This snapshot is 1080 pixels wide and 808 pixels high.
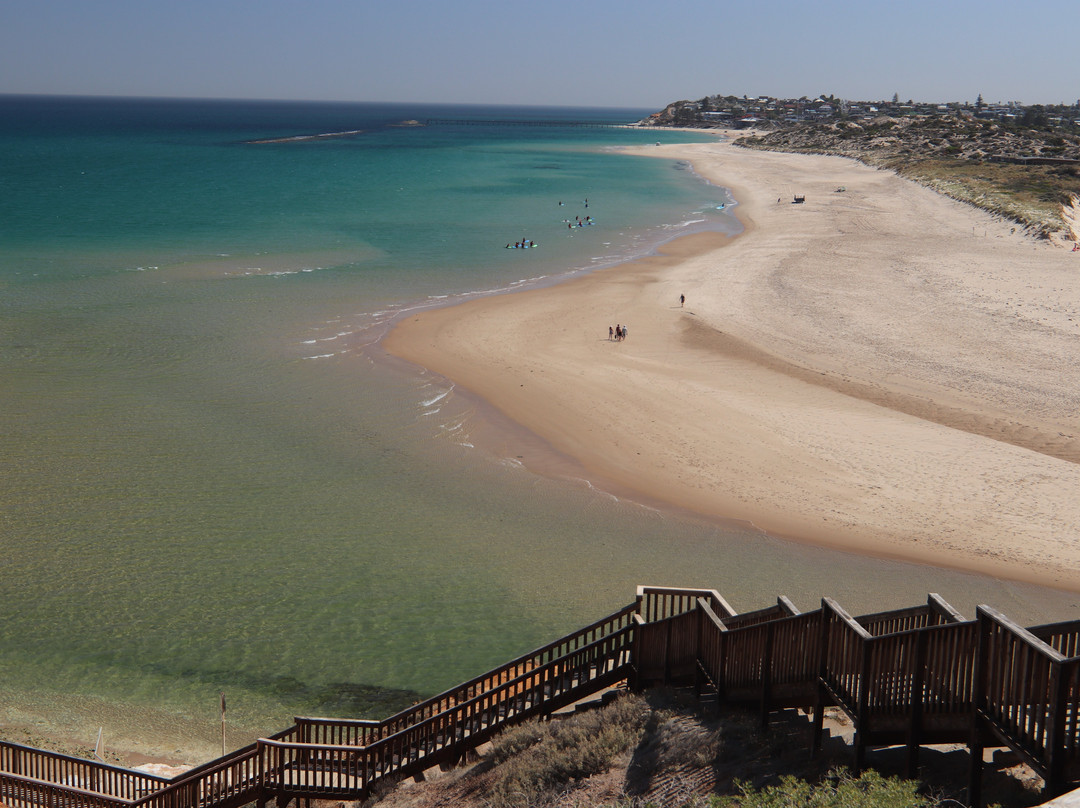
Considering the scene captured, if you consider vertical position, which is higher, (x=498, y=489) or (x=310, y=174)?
(x=310, y=174)

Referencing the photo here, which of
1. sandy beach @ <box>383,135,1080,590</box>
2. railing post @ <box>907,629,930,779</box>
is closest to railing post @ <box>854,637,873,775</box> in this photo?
railing post @ <box>907,629,930,779</box>

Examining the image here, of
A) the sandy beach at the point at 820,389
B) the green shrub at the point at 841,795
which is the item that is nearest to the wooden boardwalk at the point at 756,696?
the green shrub at the point at 841,795

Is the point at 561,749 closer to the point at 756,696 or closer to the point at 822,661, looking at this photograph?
the point at 756,696

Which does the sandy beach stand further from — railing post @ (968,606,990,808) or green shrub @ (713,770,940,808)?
green shrub @ (713,770,940,808)

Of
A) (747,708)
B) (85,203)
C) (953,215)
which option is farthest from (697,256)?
(85,203)

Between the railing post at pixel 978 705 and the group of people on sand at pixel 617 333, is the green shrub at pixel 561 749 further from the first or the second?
the group of people on sand at pixel 617 333

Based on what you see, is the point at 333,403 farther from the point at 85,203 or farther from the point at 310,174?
the point at 310,174
